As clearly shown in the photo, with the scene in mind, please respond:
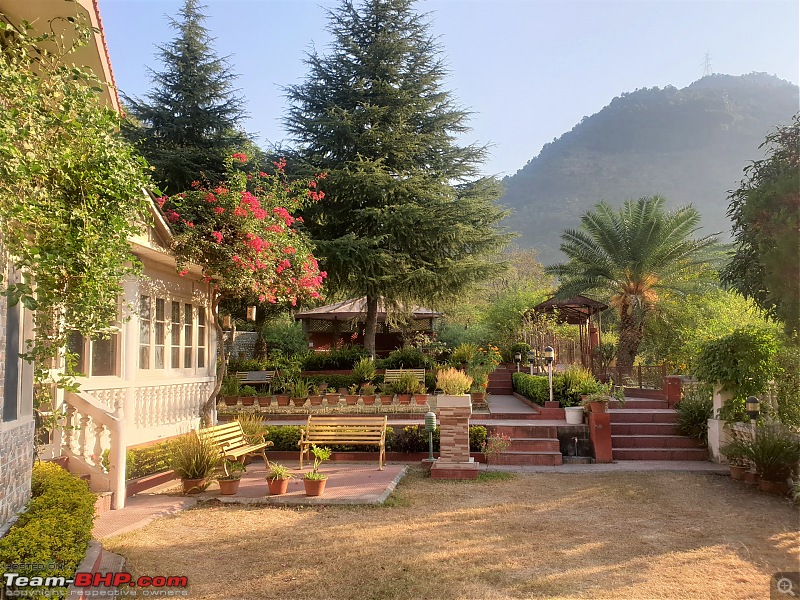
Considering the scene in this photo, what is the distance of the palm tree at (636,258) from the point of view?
71.4 ft

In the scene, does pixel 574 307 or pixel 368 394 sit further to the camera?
pixel 574 307

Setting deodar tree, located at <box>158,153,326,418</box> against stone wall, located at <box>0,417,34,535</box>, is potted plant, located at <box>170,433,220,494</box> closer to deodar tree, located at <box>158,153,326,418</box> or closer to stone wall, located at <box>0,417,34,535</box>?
stone wall, located at <box>0,417,34,535</box>

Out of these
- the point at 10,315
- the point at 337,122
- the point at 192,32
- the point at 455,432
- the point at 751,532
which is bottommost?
the point at 751,532

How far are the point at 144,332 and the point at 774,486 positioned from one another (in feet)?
33.1

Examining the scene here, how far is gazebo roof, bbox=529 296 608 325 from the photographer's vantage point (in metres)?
18.6

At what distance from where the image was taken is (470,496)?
8.36 metres

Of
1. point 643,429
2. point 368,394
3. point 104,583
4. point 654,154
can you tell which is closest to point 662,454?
point 643,429

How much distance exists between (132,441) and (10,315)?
14.4ft

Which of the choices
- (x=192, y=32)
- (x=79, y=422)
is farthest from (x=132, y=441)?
(x=192, y=32)

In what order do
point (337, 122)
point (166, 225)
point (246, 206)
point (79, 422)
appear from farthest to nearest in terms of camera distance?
point (337, 122)
point (246, 206)
point (166, 225)
point (79, 422)

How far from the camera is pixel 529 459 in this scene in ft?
35.9

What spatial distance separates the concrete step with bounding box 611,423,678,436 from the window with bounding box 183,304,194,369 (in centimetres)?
866

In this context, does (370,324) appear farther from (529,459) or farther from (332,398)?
(529,459)

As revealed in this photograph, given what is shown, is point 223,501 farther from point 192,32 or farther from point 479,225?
point 192,32
